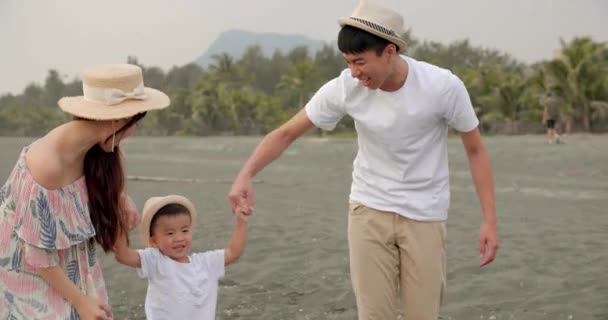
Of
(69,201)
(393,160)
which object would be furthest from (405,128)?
(69,201)

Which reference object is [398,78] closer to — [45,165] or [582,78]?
[45,165]

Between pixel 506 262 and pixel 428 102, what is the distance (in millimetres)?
3844

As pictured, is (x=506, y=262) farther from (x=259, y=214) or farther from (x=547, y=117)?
Result: (x=547, y=117)

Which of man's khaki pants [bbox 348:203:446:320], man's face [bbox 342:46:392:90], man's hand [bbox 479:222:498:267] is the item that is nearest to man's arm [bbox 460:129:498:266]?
man's hand [bbox 479:222:498:267]

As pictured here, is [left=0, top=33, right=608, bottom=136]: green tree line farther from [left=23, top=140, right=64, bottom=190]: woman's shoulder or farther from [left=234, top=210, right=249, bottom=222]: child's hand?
[left=23, top=140, right=64, bottom=190]: woman's shoulder

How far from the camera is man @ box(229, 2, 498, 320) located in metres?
2.96

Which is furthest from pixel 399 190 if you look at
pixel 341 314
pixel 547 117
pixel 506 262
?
pixel 547 117

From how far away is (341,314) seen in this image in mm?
5078

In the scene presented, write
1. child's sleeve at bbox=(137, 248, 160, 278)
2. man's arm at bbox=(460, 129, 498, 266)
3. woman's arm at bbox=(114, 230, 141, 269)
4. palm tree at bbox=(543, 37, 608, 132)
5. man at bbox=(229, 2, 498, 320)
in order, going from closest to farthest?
1. woman's arm at bbox=(114, 230, 141, 269)
2. man at bbox=(229, 2, 498, 320)
3. child's sleeve at bbox=(137, 248, 160, 278)
4. man's arm at bbox=(460, 129, 498, 266)
5. palm tree at bbox=(543, 37, 608, 132)

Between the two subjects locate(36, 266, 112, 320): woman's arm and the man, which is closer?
locate(36, 266, 112, 320): woman's arm

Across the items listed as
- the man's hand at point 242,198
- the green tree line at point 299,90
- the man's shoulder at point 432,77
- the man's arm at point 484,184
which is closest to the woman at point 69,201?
the man's hand at point 242,198

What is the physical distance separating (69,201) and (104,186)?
0.14 metres

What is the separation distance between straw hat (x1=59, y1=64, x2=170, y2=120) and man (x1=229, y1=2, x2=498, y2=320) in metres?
0.71

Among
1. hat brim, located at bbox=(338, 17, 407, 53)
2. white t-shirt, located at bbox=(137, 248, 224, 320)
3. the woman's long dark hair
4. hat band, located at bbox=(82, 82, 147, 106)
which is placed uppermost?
hat brim, located at bbox=(338, 17, 407, 53)
